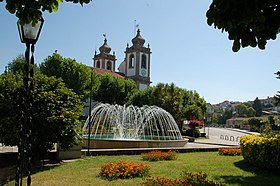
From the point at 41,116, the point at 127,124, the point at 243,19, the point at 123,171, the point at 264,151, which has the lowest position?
the point at 123,171

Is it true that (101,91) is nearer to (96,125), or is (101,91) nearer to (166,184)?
(96,125)

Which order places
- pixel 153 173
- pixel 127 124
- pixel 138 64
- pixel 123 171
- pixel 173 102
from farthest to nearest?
pixel 138 64
pixel 173 102
pixel 127 124
pixel 153 173
pixel 123 171

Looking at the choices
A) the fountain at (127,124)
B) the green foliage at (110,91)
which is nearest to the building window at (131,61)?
the green foliage at (110,91)

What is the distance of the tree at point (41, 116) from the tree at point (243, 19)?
706 cm

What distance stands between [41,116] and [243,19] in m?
7.73

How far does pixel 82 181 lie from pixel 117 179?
0.95 metres

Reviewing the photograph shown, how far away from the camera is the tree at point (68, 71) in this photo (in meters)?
37.3

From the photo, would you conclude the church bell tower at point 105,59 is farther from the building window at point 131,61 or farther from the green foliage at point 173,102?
the green foliage at point 173,102

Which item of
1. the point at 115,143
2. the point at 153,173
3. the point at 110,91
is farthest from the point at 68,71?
the point at 153,173

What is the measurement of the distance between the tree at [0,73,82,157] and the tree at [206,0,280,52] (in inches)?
278

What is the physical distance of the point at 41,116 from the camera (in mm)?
9594

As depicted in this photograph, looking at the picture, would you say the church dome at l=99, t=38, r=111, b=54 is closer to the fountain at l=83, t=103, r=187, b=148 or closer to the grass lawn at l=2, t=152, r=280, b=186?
the fountain at l=83, t=103, r=187, b=148

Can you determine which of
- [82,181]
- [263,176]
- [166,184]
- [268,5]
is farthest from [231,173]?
[268,5]

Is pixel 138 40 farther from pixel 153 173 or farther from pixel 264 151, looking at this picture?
pixel 153 173
